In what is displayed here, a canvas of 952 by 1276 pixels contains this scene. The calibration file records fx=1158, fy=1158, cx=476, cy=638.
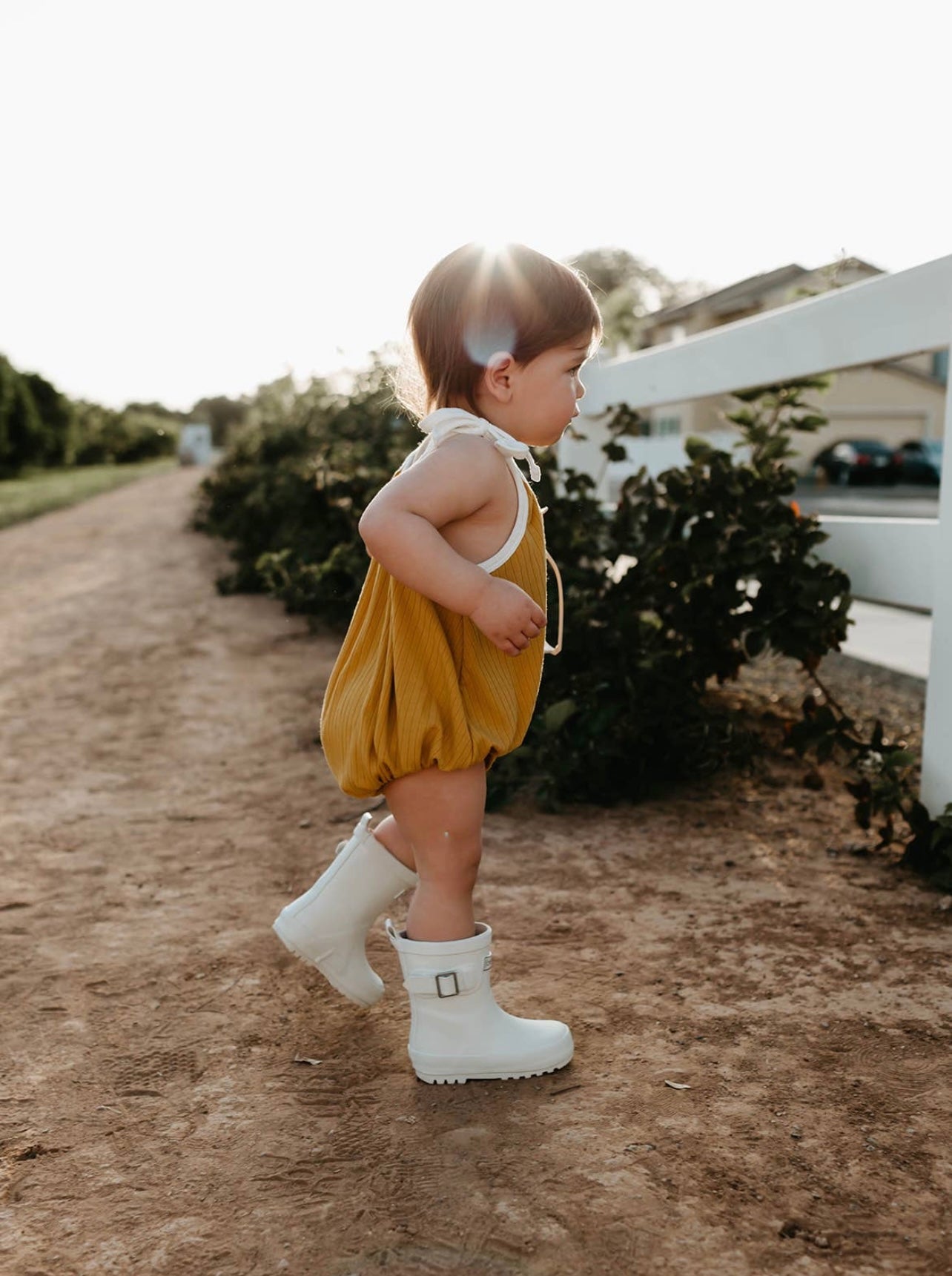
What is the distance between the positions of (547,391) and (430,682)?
476mm

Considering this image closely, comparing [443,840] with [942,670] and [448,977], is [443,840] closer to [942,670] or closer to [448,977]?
[448,977]

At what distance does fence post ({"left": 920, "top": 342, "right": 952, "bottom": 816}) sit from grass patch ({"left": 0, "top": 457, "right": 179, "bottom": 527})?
11632 millimetres

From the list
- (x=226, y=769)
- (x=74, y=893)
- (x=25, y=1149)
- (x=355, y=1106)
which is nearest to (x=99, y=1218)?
(x=25, y=1149)

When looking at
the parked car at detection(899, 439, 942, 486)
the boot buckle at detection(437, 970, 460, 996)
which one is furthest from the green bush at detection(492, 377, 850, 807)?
the parked car at detection(899, 439, 942, 486)

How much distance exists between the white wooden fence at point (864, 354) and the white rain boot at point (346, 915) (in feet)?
4.13

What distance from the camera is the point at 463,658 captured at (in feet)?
5.73

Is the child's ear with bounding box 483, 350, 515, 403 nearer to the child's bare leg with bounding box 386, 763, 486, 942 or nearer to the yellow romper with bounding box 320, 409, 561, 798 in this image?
the yellow romper with bounding box 320, 409, 561, 798

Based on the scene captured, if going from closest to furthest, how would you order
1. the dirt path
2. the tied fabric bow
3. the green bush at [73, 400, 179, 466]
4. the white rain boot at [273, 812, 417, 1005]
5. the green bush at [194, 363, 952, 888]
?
the dirt path
the tied fabric bow
the white rain boot at [273, 812, 417, 1005]
the green bush at [194, 363, 952, 888]
the green bush at [73, 400, 179, 466]

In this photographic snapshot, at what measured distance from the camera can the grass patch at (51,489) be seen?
13.6 meters

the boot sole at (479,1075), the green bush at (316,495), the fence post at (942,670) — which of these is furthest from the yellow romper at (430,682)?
the green bush at (316,495)

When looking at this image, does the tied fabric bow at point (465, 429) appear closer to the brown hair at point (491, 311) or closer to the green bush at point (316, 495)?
the brown hair at point (491, 311)

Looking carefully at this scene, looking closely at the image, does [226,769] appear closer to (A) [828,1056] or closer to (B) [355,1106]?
(B) [355,1106]

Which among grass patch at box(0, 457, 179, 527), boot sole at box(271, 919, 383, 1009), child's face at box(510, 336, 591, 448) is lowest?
boot sole at box(271, 919, 383, 1009)

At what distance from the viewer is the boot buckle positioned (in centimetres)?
173
